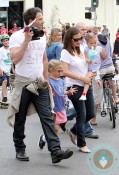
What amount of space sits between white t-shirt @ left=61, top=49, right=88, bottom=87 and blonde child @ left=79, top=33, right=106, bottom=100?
4.5 inches

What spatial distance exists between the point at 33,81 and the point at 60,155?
3.27ft

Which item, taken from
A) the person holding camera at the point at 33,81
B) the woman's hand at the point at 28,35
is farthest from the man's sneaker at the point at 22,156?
the woman's hand at the point at 28,35

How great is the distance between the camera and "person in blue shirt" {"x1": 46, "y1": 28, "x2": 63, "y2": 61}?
32.4ft

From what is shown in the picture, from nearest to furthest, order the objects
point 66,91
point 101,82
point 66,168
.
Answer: point 66,168, point 66,91, point 101,82

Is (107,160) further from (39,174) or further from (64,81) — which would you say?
(64,81)

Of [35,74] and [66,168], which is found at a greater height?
[35,74]

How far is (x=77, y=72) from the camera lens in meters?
7.39

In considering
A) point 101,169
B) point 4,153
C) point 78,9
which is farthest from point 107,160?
point 78,9

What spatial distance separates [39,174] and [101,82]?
3991 millimetres

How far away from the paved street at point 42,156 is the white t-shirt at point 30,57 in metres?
1.16

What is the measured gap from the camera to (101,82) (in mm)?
10070

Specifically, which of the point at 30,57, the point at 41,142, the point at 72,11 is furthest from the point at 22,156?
the point at 72,11

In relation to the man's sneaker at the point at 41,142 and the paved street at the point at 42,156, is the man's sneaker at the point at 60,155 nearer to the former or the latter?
the paved street at the point at 42,156

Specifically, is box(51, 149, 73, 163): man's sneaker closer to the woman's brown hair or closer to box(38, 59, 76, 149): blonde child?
box(38, 59, 76, 149): blonde child
